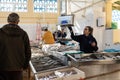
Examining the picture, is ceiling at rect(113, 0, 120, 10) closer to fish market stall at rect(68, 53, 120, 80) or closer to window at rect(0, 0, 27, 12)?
window at rect(0, 0, 27, 12)

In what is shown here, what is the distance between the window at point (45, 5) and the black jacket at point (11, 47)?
1083 centimetres

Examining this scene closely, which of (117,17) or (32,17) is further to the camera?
(32,17)

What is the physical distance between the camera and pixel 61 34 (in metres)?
11.1

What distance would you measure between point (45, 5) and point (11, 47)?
11.0 metres

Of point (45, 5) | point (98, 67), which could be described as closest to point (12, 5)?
point (45, 5)

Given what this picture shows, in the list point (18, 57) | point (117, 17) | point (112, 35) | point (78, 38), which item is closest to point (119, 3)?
point (117, 17)

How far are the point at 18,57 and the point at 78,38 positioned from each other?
7.45 feet

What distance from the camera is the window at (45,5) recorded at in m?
13.8

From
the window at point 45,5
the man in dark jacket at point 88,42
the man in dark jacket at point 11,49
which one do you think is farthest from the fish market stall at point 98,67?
the window at point 45,5

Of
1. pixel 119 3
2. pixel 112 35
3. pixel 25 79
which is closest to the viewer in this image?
pixel 25 79

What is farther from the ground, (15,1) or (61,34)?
(15,1)

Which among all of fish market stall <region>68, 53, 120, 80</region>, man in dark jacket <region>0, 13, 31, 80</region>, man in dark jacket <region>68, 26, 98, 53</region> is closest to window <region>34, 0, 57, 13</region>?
man in dark jacket <region>68, 26, 98, 53</region>

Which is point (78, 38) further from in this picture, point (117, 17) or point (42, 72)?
point (117, 17)

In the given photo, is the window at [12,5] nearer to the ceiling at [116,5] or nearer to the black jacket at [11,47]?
the ceiling at [116,5]
